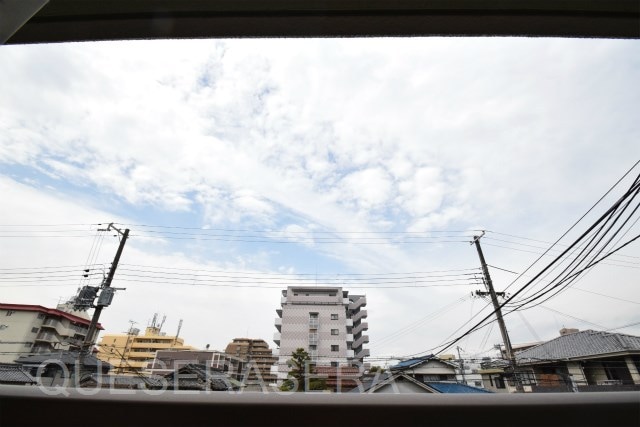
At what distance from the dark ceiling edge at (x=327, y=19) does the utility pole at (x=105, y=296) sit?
9.07m

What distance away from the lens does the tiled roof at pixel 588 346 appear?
784 cm

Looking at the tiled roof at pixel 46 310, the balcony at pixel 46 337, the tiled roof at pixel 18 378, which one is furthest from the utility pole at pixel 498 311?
the balcony at pixel 46 337

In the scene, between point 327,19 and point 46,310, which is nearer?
point 327,19

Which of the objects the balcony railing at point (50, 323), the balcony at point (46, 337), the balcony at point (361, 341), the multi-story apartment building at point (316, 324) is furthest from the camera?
the balcony at point (361, 341)

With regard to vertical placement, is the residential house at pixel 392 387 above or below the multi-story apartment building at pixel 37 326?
below

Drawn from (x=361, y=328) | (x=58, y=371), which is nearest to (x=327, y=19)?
(x=58, y=371)

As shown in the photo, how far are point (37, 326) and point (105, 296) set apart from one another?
63.7 ft

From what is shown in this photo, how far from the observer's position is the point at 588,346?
29.3ft

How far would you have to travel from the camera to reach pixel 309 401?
0.52 m

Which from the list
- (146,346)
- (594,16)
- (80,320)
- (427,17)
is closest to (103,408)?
(427,17)

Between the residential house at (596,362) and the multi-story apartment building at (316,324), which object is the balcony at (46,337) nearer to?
the multi-story apartment building at (316,324)

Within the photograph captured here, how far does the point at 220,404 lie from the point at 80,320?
105 ft

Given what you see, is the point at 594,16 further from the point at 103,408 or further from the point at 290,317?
the point at 290,317

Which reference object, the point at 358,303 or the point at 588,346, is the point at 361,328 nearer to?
the point at 358,303
